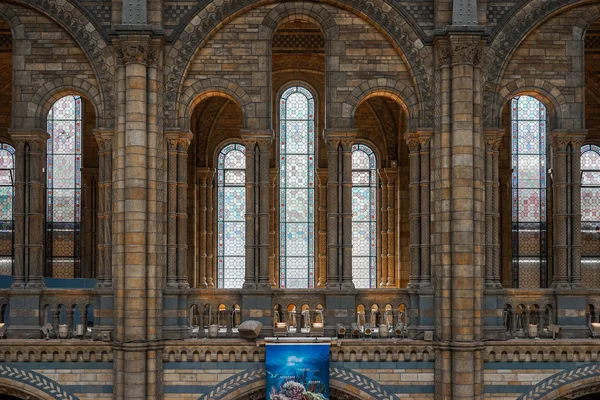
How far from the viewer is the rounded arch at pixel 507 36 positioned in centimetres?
2083

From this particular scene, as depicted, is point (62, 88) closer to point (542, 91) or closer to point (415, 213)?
point (415, 213)

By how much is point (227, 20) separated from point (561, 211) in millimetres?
9394

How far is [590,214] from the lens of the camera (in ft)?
90.4

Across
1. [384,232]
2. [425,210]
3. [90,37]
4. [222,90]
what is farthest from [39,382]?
[384,232]

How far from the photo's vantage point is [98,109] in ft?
68.7

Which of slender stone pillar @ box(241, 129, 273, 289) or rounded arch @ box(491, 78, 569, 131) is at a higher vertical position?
rounded arch @ box(491, 78, 569, 131)

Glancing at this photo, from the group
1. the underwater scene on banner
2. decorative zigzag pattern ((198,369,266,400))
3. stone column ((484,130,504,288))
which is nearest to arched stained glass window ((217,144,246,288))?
decorative zigzag pattern ((198,369,266,400))

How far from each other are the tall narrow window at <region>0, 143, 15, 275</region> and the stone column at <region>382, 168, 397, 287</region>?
472 inches

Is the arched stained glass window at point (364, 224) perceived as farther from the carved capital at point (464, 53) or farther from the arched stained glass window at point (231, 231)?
the carved capital at point (464, 53)

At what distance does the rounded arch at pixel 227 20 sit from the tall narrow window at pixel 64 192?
7332mm

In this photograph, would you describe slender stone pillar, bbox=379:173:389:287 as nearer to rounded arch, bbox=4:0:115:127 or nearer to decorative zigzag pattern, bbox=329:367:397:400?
decorative zigzag pattern, bbox=329:367:397:400

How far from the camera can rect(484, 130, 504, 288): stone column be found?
20.7m

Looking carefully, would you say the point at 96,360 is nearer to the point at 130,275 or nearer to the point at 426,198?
the point at 130,275

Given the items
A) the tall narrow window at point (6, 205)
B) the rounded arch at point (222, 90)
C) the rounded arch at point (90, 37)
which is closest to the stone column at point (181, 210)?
the rounded arch at point (222, 90)
